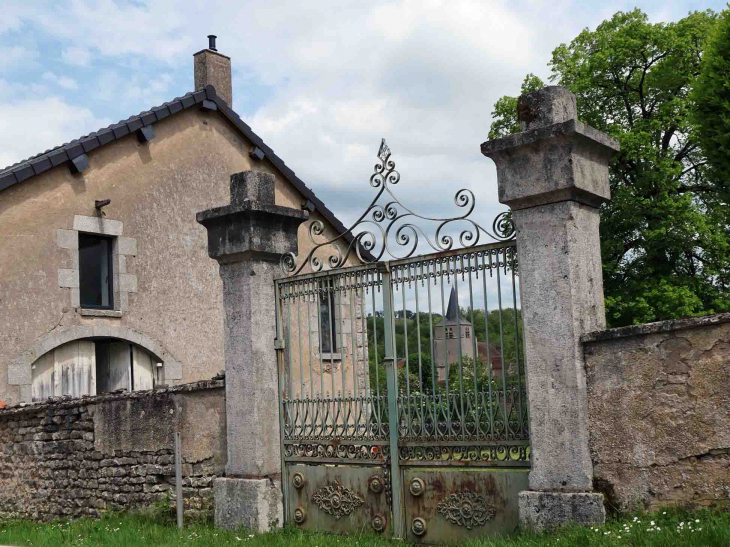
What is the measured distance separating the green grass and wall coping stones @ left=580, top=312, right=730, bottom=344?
1.19 metres

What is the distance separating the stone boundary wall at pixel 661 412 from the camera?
5.25 meters

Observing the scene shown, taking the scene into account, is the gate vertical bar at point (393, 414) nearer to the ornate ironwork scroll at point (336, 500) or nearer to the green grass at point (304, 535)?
the green grass at point (304, 535)

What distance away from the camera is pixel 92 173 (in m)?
13.6

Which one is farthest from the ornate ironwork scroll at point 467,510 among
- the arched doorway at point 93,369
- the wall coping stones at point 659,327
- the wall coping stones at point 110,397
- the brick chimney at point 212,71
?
the brick chimney at point 212,71

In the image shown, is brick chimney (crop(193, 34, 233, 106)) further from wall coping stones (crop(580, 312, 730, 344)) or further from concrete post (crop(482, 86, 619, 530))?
wall coping stones (crop(580, 312, 730, 344))

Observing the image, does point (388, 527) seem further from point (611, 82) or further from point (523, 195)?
point (611, 82)

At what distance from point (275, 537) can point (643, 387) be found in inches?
138

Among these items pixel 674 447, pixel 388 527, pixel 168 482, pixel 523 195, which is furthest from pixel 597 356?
pixel 168 482

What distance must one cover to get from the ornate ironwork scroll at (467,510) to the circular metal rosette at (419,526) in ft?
0.65

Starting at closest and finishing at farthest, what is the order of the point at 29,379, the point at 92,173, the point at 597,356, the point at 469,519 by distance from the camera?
1. the point at 597,356
2. the point at 469,519
3. the point at 29,379
4. the point at 92,173

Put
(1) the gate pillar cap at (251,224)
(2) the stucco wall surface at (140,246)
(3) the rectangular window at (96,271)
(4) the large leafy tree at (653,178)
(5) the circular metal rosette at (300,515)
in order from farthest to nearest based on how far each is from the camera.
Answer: (4) the large leafy tree at (653,178) → (3) the rectangular window at (96,271) → (2) the stucco wall surface at (140,246) → (1) the gate pillar cap at (251,224) → (5) the circular metal rosette at (300,515)

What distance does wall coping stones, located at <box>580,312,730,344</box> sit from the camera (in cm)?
529

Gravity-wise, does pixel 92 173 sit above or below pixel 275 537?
above

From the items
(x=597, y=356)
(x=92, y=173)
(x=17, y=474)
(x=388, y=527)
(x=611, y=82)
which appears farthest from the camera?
(x=611, y=82)
